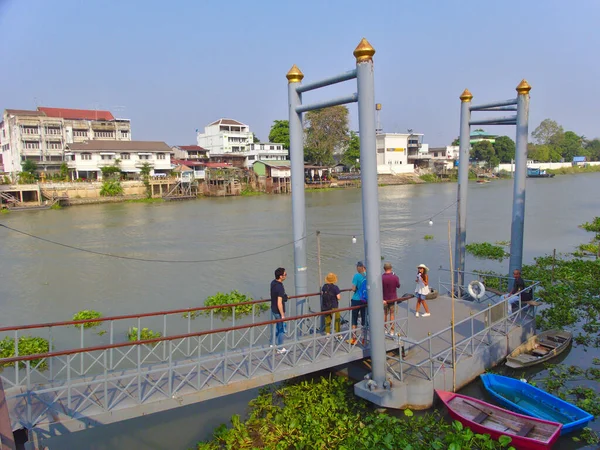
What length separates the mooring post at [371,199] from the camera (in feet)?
25.1

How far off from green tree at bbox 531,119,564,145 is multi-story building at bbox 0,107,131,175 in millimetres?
111616

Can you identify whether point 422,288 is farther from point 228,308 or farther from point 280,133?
point 280,133

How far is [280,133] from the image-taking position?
77625 millimetres

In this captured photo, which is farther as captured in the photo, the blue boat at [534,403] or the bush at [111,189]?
the bush at [111,189]

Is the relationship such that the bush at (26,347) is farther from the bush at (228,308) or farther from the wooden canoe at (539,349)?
the wooden canoe at (539,349)

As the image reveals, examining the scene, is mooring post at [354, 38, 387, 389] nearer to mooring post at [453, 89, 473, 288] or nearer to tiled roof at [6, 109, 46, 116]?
mooring post at [453, 89, 473, 288]

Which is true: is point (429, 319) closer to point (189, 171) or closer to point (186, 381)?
point (186, 381)

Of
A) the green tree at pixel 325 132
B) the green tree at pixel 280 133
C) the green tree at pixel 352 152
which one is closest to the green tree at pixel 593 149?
the green tree at pixel 352 152

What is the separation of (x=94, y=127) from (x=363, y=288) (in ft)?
227

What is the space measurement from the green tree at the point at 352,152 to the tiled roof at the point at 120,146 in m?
30.0

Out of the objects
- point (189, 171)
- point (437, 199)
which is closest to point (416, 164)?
point (437, 199)

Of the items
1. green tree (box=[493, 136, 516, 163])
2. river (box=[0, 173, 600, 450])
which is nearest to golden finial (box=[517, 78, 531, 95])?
river (box=[0, 173, 600, 450])

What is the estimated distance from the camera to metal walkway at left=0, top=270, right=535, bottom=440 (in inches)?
259

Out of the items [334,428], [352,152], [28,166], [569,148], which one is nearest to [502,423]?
[334,428]
